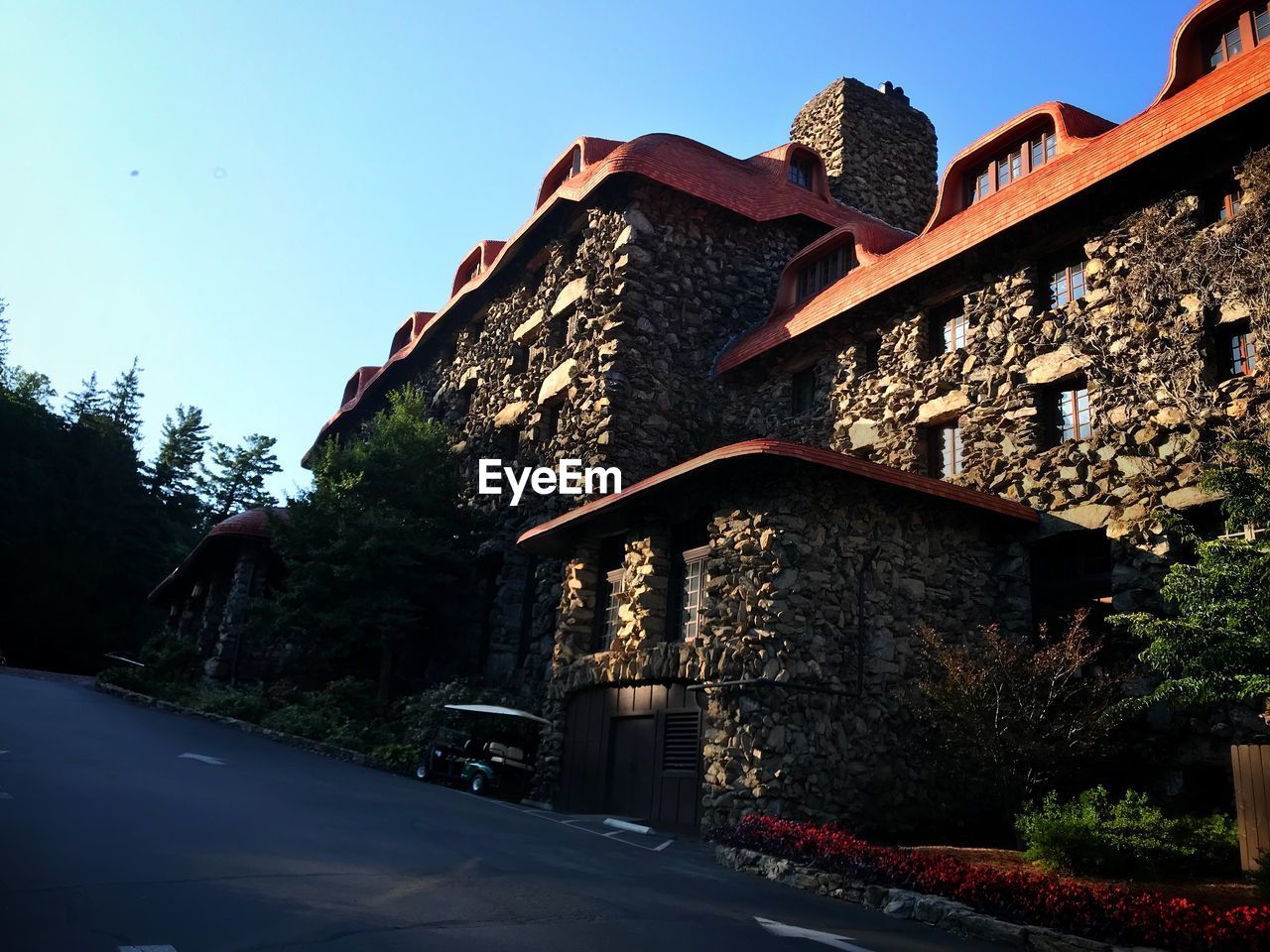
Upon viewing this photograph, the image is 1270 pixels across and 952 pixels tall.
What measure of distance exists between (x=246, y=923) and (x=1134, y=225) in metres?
14.1

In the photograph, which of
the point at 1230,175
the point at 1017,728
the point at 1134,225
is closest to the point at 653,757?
the point at 1017,728

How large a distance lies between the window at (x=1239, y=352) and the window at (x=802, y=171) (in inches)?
561

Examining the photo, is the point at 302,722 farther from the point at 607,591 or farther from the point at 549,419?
the point at 549,419

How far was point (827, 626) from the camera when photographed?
13188 mm

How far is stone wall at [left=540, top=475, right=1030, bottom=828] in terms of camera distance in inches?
496

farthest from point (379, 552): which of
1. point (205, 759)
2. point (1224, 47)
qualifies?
point (1224, 47)

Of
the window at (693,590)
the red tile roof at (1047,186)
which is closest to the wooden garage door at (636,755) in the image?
the window at (693,590)

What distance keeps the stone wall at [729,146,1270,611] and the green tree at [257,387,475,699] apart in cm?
1111

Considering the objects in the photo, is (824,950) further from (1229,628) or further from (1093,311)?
A: (1093,311)

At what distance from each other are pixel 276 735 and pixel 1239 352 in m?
18.0

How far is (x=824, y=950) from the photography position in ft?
21.2

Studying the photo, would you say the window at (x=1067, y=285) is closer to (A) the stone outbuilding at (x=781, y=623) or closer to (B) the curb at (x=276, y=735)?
(A) the stone outbuilding at (x=781, y=623)

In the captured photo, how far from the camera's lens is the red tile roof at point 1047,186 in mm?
12820

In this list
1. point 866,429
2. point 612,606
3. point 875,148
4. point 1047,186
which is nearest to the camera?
point 1047,186
